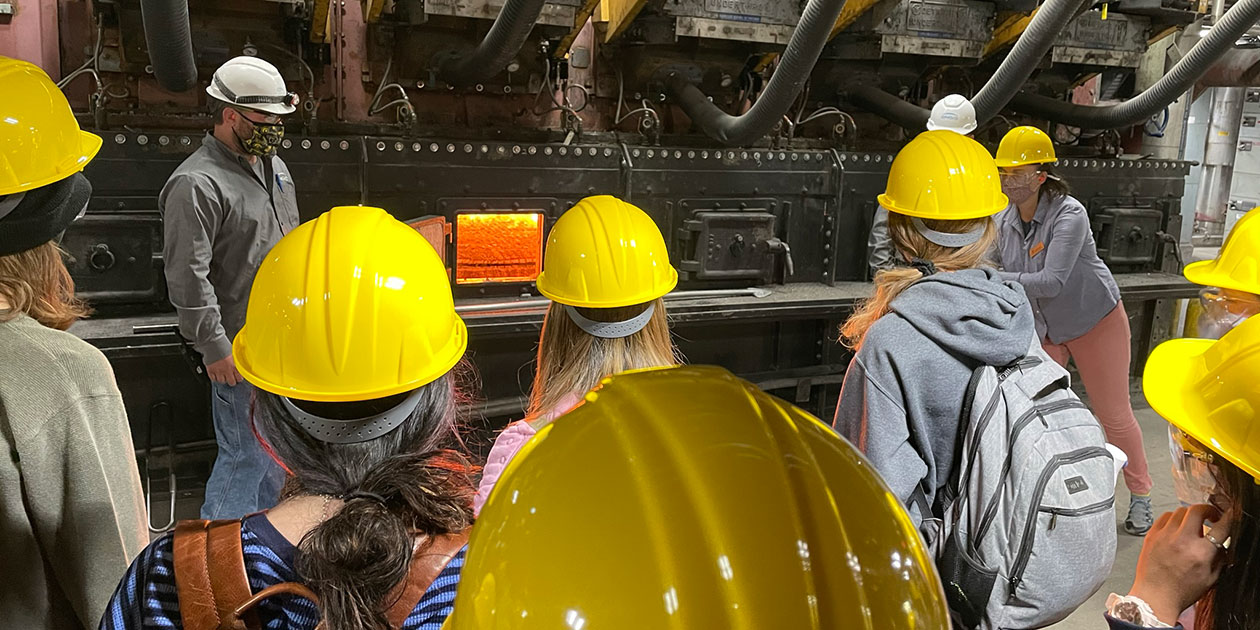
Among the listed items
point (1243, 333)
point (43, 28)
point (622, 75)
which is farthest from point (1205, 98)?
point (43, 28)

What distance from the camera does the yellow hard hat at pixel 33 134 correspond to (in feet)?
5.21

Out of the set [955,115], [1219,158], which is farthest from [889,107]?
[1219,158]

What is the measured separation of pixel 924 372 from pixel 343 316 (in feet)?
4.06

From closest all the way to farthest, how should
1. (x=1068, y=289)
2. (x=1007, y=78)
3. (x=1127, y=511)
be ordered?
(x=1068, y=289) < (x=1127, y=511) < (x=1007, y=78)

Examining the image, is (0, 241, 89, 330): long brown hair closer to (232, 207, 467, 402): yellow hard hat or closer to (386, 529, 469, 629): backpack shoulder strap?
(232, 207, 467, 402): yellow hard hat

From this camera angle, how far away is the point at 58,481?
5.02 feet

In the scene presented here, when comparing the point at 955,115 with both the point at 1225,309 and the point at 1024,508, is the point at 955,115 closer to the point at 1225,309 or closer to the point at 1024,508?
the point at 1225,309

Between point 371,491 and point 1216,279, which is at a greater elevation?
point 1216,279

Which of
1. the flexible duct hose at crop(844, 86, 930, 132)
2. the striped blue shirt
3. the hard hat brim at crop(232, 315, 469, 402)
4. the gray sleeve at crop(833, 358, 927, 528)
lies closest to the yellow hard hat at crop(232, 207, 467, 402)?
the hard hat brim at crop(232, 315, 469, 402)

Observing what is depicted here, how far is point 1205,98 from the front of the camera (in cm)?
879

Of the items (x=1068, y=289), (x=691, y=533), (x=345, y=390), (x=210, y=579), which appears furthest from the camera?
(x=1068, y=289)

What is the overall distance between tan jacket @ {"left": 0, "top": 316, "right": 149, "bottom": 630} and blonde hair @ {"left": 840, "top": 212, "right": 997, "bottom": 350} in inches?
65.8

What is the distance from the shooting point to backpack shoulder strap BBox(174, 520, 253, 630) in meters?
1.02

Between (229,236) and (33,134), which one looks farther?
(229,236)
